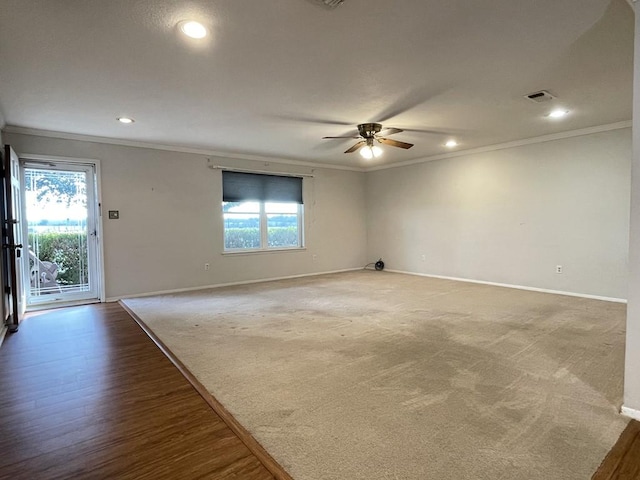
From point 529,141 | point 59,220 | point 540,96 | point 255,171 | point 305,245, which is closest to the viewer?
point 540,96

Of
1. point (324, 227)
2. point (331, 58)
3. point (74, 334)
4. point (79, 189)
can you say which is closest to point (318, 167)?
point (324, 227)

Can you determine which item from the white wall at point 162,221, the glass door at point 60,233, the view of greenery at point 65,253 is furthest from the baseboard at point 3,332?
the white wall at point 162,221

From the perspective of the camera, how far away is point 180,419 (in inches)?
81.8

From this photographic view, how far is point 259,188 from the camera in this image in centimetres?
679

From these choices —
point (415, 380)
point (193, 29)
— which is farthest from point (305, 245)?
point (193, 29)

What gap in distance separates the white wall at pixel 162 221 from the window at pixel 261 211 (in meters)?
0.20

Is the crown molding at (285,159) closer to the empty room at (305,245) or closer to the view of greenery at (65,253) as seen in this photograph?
the empty room at (305,245)

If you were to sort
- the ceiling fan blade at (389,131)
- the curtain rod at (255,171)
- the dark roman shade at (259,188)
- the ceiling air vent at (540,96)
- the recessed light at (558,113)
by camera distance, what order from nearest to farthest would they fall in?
1. the ceiling air vent at (540,96)
2. the recessed light at (558,113)
3. the ceiling fan blade at (389,131)
4. the curtain rod at (255,171)
5. the dark roman shade at (259,188)

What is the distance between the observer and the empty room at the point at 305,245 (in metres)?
1.92

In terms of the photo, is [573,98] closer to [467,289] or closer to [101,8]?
[467,289]

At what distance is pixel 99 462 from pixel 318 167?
660 centimetres

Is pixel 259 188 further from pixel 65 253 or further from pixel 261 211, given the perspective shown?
pixel 65 253

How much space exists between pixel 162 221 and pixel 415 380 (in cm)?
481

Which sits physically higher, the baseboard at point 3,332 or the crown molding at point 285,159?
the crown molding at point 285,159
